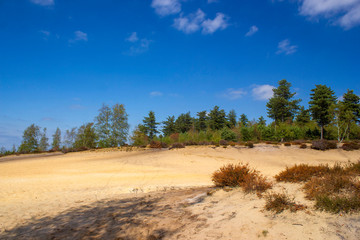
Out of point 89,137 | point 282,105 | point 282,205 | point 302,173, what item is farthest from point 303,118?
point 282,205

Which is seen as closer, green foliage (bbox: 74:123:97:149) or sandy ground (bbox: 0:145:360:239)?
sandy ground (bbox: 0:145:360:239)

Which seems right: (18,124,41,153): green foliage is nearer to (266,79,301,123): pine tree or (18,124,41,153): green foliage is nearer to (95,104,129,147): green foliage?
(95,104,129,147): green foliage

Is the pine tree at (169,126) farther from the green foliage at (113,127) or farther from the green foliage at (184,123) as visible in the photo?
the green foliage at (113,127)

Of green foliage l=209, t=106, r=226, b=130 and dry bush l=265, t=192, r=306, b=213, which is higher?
green foliage l=209, t=106, r=226, b=130

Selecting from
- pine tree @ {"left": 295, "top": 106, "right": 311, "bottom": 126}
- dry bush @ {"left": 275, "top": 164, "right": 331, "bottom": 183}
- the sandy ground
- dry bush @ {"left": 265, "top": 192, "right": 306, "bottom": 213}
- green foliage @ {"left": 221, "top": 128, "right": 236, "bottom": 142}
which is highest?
pine tree @ {"left": 295, "top": 106, "right": 311, "bottom": 126}

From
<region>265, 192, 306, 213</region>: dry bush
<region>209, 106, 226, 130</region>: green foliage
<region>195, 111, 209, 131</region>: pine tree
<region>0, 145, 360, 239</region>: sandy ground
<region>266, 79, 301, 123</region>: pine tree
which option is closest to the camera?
<region>0, 145, 360, 239</region>: sandy ground

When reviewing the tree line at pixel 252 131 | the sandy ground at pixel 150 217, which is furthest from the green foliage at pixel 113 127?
the sandy ground at pixel 150 217

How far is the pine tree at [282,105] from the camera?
52.1 meters

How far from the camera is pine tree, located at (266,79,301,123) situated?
171 feet

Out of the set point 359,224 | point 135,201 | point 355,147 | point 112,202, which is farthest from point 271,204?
point 355,147

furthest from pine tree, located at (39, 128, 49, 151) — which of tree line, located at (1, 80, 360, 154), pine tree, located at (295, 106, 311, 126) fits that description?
pine tree, located at (295, 106, 311, 126)

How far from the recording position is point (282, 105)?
Result: 5253 centimetres

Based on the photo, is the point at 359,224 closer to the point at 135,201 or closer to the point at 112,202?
the point at 135,201

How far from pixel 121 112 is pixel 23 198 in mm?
27646
